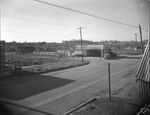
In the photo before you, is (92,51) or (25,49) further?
(25,49)

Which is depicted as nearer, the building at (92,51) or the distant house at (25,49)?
the building at (92,51)

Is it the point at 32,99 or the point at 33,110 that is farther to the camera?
the point at 32,99

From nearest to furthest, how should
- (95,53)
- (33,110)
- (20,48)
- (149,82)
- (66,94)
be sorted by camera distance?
(149,82)
(33,110)
(66,94)
(95,53)
(20,48)

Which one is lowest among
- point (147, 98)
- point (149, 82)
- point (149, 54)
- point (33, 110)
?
point (33, 110)

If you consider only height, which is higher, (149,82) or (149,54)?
(149,54)

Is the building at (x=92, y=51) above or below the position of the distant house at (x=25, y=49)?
below

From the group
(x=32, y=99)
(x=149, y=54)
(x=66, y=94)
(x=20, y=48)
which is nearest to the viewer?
(x=149, y=54)

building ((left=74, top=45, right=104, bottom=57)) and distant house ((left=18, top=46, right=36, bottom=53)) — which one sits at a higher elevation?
distant house ((left=18, top=46, right=36, bottom=53))

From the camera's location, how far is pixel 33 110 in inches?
221

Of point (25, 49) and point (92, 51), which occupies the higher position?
point (25, 49)

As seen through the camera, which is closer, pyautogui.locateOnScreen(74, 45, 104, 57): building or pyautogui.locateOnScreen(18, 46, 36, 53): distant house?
pyautogui.locateOnScreen(74, 45, 104, 57): building

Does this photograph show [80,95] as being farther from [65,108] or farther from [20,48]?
[20,48]

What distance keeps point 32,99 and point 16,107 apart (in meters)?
1.02

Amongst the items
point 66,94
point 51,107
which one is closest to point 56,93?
point 66,94
